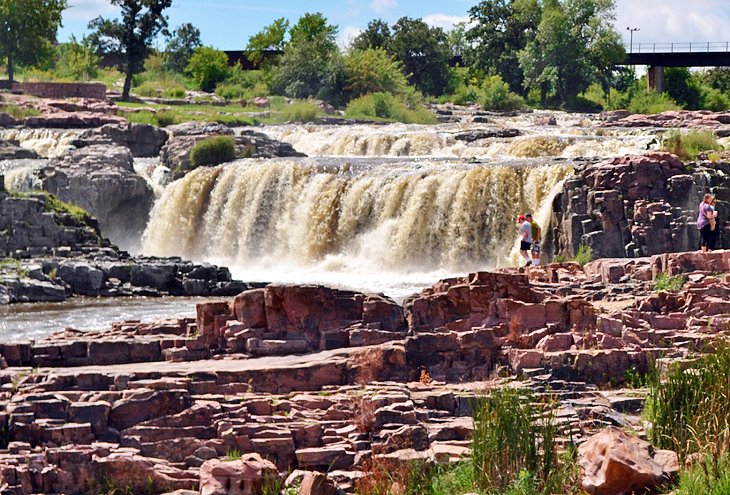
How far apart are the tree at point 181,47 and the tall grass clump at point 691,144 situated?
1745 inches

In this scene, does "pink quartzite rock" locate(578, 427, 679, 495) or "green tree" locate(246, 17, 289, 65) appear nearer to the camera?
"pink quartzite rock" locate(578, 427, 679, 495)

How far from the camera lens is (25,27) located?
69750 mm

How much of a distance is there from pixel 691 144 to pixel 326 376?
68.9ft

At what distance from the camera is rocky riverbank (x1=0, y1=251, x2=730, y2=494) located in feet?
51.6

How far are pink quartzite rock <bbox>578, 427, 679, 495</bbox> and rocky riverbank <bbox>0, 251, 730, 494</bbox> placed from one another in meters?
0.03

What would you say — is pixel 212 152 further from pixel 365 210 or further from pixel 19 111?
pixel 19 111

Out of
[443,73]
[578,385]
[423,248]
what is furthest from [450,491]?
[443,73]

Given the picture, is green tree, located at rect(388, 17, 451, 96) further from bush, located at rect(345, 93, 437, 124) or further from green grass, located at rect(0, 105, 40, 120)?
green grass, located at rect(0, 105, 40, 120)

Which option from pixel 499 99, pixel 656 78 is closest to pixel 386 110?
pixel 499 99

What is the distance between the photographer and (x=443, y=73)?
7438 centimetres

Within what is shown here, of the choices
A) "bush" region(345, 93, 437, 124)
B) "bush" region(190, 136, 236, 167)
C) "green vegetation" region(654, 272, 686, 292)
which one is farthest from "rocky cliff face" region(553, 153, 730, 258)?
"bush" region(345, 93, 437, 124)

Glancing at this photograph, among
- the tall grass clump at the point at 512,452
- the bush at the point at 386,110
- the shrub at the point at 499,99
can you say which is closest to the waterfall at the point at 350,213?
the bush at the point at 386,110

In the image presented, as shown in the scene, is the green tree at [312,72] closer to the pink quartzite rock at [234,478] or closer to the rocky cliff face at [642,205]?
the rocky cliff face at [642,205]

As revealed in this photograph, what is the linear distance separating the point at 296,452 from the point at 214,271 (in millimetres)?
17214
